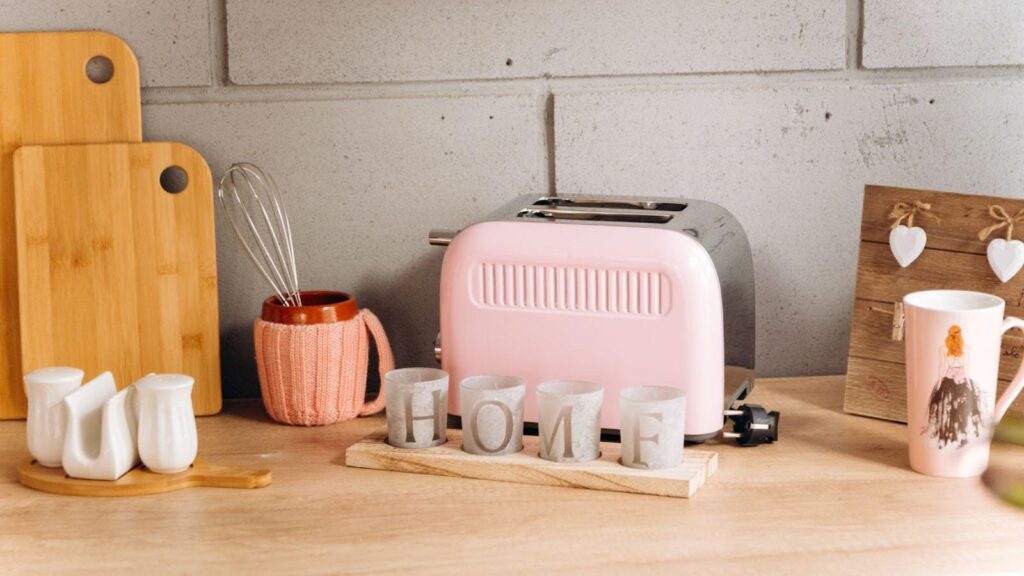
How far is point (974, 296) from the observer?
1.08 meters

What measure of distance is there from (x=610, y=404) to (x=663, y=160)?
0.36 metres

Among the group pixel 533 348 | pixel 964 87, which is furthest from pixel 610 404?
pixel 964 87

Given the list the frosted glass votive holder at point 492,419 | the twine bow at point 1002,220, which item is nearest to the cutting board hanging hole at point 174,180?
the frosted glass votive holder at point 492,419

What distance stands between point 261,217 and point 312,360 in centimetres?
23

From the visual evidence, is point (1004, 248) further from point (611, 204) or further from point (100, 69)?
point (100, 69)

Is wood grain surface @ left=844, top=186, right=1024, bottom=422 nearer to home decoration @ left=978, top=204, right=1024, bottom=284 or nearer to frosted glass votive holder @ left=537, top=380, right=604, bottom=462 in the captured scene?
home decoration @ left=978, top=204, right=1024, bottom=284

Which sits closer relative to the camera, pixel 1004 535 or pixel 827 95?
pixel 1004 535

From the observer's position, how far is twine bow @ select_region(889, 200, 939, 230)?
1156 millimetres

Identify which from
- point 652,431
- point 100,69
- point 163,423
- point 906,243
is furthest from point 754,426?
point 100,69

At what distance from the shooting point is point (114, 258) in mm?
1246

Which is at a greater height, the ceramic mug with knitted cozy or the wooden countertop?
the ceramic mug with knitted cozy

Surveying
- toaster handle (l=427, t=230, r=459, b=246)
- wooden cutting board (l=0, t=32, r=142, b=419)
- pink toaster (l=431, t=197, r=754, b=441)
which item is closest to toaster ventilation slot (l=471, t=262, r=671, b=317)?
pink toaster (l=431, t=197, r=754, b=441)

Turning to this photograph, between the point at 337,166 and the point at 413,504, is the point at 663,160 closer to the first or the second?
the point at 337,166

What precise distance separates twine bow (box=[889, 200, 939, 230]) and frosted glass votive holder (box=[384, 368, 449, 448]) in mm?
478
